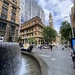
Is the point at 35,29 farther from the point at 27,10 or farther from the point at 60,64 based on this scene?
the point at 60,64

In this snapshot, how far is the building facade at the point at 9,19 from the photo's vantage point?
28500 mm

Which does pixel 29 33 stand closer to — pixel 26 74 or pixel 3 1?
pixel 3 1

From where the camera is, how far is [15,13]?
3450 centimetres

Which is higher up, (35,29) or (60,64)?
(35,29)

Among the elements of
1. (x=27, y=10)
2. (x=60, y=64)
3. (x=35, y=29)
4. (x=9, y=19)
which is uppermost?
(x=27, y=10)

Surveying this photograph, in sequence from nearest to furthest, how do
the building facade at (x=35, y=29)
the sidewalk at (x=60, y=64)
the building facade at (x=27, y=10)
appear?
the sidewalk at (x=60, y=64) → the building facade at (x=35, y=29) → the building facade at (x=27, y=10)

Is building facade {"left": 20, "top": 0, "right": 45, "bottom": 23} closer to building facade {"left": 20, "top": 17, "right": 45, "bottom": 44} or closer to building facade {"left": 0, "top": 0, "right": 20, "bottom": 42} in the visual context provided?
building facade {"left": 20, "top": 17, "right": 45, "bottom": 44}

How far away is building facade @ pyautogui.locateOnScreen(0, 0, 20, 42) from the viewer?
28.5 metres

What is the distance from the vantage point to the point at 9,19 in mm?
30734

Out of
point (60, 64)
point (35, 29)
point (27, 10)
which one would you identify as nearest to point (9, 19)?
point (35, 29)

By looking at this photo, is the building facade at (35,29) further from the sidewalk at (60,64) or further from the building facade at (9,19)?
the sidewalk at (60,64)

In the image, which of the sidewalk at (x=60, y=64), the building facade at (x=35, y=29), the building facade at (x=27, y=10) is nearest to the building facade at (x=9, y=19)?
the building facade at (x=35, y=29)

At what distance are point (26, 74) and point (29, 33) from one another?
147 ft

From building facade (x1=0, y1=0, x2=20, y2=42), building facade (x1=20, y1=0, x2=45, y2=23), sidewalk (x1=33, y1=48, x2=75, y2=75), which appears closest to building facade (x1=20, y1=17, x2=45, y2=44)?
building facade (x1=0, y1=0, x2=20, y2=42)
